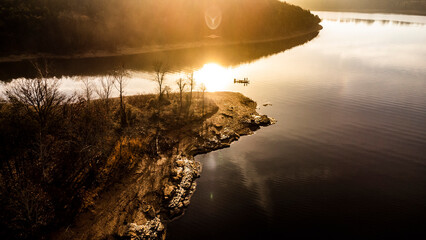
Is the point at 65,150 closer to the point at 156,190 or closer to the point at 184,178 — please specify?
the point at 156,190

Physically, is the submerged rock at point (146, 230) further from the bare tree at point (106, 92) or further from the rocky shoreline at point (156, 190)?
the bare tree at point (106, 92)

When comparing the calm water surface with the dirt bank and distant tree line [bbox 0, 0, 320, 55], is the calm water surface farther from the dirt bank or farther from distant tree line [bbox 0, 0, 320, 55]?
distant tree line [bbox 0, 0, 320, 55]

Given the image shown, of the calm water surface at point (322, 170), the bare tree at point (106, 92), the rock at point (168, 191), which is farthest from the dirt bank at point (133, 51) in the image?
the rock at point (168, 191)

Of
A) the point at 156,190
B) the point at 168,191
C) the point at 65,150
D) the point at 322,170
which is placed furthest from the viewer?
the point at 322,170

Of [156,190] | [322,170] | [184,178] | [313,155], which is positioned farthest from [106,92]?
[322,170]

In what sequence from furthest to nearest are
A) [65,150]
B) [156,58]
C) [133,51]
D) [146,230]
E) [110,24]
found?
[110,24], [133,51], [156,58], [65,150], [146,230]

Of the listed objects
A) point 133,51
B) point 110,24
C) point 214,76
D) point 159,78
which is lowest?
point 159,78

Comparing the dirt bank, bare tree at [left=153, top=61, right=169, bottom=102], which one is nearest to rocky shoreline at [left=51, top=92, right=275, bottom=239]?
bare tree at [left=153, top=61, right=169, bottom=102]
